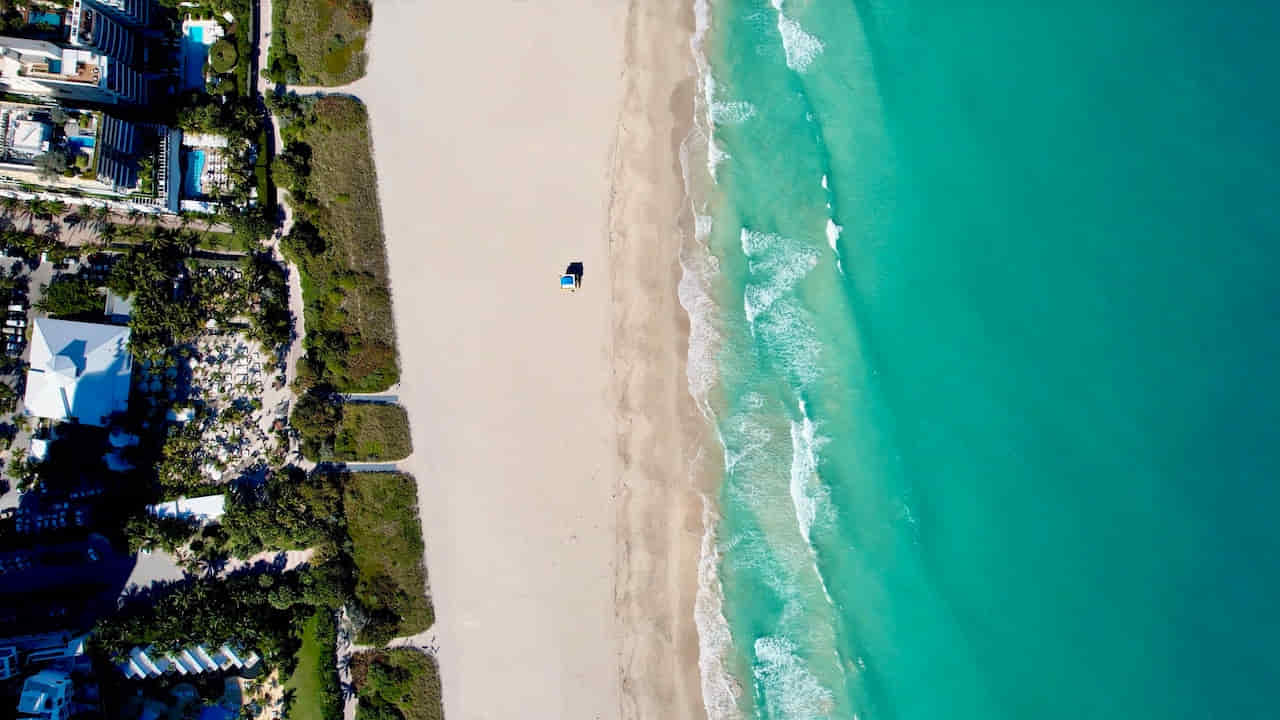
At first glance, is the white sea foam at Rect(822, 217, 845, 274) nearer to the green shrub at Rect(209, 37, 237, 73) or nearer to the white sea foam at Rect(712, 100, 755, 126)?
the white sea foam at Rect(712, 100, 755, 126)

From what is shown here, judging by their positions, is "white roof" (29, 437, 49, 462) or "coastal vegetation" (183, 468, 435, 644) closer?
"white roof" (29, 437, 49, 462)

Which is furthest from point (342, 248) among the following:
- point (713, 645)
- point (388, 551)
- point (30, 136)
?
point (713, 645)

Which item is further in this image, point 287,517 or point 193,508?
point 193,508

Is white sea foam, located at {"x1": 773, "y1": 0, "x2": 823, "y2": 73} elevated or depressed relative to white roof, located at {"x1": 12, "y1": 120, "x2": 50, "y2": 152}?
elevated

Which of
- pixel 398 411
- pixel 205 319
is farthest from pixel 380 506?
pixel 205 319

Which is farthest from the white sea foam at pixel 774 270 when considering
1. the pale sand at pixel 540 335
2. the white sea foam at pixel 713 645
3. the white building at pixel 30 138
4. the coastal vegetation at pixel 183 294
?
the white building at pixel 30 138

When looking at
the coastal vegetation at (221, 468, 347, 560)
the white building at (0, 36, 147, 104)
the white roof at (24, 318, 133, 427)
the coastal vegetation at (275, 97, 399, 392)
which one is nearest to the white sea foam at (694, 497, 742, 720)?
the coastal vegetation at (221, 468, 347, 560)

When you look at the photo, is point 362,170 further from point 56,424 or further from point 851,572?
point 851,572

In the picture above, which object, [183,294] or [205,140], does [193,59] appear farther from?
[183,294]
